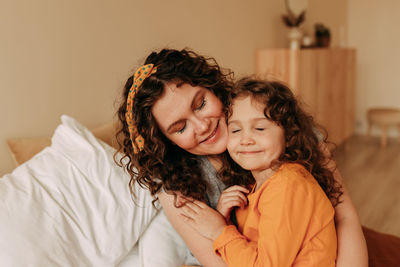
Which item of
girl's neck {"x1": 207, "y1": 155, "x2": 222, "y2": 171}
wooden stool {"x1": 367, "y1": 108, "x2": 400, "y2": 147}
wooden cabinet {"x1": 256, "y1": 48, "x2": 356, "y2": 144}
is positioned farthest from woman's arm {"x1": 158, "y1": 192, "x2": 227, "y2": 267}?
wooden stool {"x1": 367, "y1": 108, "x2": 400, "y2": 147}

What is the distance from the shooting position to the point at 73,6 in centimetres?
168

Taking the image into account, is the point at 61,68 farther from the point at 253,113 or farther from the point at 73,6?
the point at 253,113

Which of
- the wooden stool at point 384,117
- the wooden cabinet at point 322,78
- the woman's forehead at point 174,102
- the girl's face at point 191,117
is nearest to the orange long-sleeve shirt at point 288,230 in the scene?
the girl's face at point 191,117

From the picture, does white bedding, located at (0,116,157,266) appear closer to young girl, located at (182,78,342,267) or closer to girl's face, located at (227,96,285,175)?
young girl, located at (182,78,342,267)

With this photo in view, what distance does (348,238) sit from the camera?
1063mm

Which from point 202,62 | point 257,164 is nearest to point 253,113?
point 257,164

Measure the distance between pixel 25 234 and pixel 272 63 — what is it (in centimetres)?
255

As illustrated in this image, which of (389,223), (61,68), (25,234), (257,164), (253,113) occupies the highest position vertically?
(61,68)

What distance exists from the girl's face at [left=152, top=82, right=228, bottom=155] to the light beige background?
0.71 meters

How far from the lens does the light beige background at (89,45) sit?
147 cm

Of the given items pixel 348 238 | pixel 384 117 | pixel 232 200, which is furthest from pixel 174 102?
pixel 384 117

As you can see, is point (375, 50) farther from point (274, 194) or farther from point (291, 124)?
point (274, 194)

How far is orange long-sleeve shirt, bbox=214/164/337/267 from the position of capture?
89 cm

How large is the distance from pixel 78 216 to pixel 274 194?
23.3 inches
